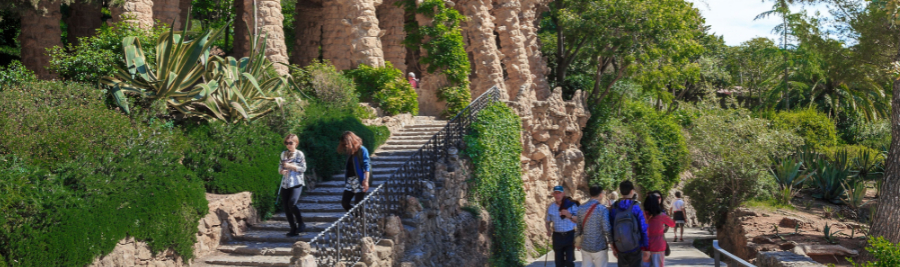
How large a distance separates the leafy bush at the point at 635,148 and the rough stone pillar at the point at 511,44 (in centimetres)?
256

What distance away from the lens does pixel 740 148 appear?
17.9 metres

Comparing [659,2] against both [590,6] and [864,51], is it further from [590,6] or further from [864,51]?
[864,51]

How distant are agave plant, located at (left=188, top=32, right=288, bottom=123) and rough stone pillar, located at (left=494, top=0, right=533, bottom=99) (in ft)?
35.6

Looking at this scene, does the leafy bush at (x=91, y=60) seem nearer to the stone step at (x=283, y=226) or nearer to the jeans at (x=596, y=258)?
the stone step at (x=283, y=226)

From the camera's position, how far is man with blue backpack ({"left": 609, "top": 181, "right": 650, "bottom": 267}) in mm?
7387

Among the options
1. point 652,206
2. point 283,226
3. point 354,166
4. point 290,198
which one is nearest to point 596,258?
point 652,206

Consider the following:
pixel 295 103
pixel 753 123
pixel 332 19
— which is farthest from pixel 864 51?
pixel 295 103

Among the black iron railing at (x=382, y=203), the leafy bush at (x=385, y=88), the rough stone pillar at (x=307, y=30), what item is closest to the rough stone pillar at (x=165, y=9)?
the leafy bush at (x=385, y=88)

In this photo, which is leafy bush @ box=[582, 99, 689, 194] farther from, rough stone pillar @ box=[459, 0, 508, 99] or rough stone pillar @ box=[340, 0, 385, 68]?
rough stone pillar @ box=[340, 0, 385, 68]

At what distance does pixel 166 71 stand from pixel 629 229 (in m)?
7.04

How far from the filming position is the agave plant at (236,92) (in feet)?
35.4

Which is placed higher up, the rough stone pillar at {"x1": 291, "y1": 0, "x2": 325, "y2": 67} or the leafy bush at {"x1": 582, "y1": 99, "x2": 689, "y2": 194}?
the rough stone pillar at {"x1": 291, "y1": 0, "x2": 325, "y2": 67}

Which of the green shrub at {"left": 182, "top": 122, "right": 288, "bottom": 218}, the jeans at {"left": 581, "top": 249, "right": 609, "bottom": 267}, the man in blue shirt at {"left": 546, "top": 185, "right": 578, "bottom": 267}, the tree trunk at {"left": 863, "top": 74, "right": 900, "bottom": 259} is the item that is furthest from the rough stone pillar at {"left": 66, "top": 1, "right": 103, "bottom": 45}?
the tree trunk at {"left": 863, "top": 74, "right": 900, "bottom": 259}

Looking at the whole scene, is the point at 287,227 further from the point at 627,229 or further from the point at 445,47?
the point at 445,47
